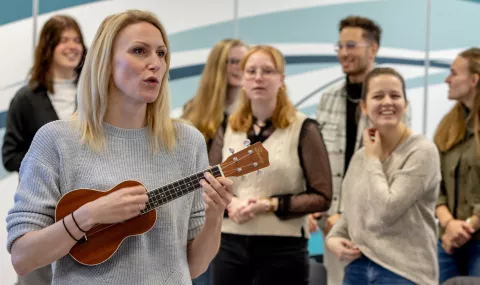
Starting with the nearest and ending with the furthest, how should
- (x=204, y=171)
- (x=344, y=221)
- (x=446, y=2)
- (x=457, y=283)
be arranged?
1. (x=204, y=171)
2. (x=457, y=283)
3. (x=344, y=221)
4. (x=446, y=2)

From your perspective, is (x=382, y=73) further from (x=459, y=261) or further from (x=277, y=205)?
(x=459, y=261)

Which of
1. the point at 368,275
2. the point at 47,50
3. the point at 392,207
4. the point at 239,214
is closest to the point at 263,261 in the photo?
the point at 239,214

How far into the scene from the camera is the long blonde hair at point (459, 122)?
4.01 meters

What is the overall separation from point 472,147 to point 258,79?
1.31 m

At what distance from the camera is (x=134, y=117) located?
210 cm

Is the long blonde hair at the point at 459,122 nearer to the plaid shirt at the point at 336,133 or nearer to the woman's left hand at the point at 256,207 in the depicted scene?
the plaid shirt at the point at 336,133

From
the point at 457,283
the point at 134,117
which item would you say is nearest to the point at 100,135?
the point at 134,117

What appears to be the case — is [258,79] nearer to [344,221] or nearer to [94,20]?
[344,221]

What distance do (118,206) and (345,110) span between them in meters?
2.53

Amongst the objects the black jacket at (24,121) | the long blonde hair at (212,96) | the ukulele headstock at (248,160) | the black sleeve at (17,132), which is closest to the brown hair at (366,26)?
the long blonde hair at (212,96)

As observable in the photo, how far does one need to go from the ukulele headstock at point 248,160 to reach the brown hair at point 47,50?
197cm

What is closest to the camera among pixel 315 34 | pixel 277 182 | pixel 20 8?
pixel 277 182

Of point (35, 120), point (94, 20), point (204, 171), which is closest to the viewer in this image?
point (204, 171)

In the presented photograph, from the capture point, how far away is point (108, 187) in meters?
2.00
